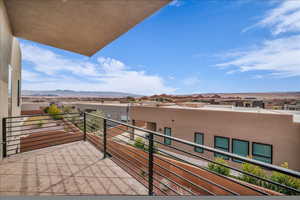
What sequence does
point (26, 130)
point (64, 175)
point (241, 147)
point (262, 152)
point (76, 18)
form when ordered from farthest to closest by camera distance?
point (241, 147) → point (262, 152) → point (26, 130) → point (76, 18) → point (64, 175)

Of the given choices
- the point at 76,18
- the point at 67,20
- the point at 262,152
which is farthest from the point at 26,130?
the point at 262,152

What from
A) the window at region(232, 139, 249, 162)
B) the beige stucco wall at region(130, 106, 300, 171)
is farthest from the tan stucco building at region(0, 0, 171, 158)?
the window at region(232, 139, 249, 162)

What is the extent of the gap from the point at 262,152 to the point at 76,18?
7328 millimetres

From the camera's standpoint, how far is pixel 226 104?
31.2 feet

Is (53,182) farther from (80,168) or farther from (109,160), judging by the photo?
(109,160)

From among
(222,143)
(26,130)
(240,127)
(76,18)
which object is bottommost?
(222,143)

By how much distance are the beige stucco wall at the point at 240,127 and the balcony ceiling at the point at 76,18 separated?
5472mm

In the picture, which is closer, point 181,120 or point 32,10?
point 32,10

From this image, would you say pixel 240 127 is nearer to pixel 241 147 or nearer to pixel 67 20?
pixel 241 147

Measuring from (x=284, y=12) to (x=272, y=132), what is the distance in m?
4.08

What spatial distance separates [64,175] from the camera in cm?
217

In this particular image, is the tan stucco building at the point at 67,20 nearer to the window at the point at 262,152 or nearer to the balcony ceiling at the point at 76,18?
the balcony ceiling at the point at 76,18

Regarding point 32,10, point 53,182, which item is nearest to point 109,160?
point 53,182

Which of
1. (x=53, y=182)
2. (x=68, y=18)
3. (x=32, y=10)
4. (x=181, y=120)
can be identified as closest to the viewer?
(x=53, y=182)
